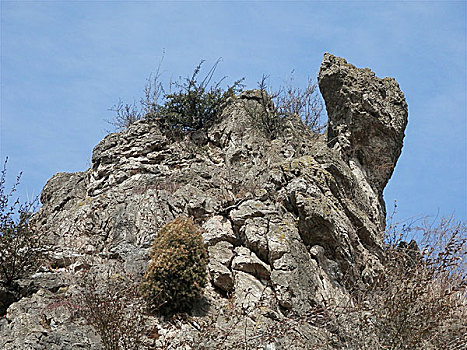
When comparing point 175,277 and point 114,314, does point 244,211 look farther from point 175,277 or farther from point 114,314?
point 114,314

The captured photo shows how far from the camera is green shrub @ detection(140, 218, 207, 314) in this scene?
959 cm

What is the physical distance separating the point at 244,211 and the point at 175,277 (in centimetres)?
263

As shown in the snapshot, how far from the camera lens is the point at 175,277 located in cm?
970

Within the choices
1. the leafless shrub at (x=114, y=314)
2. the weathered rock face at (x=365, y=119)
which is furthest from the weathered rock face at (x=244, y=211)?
the leafless shrub at (x=114, y=314)

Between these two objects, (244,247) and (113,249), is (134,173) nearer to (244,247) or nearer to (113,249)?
(113,249)

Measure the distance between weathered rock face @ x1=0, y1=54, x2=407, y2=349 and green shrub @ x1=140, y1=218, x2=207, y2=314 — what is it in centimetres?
38

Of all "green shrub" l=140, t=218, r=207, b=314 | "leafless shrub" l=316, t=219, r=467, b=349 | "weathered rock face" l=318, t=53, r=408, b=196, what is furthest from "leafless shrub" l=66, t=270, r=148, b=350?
"weathered rock face" l=318, t=53, r=408, b=196

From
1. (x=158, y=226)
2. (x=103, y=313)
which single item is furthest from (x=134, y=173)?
(x=103, y=313)

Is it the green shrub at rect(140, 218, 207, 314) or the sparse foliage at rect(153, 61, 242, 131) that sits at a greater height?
the sparse foliage at rect(153, 61, 242, 131)

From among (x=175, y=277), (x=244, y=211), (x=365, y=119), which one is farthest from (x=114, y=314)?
(x=365, y=119)

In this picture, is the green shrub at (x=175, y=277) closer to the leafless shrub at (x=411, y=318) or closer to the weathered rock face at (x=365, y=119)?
the leafless shrub at (x=411, y=318)

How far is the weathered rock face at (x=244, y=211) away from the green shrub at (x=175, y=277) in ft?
1.25

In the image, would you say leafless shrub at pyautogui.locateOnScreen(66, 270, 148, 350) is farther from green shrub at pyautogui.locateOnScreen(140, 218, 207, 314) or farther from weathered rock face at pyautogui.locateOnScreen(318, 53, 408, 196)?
weathered rock face at pyautogui.locateOnScreen(318, 53, 408, 196)

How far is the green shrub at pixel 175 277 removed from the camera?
9.59 metres
